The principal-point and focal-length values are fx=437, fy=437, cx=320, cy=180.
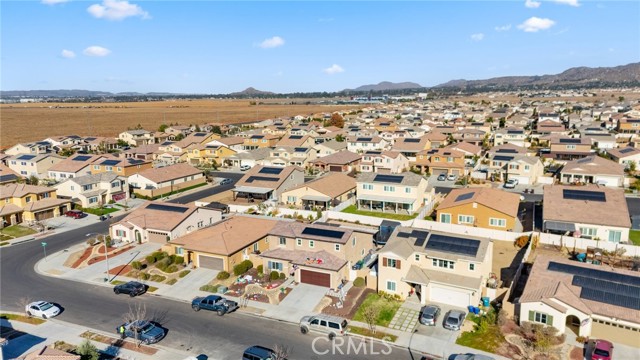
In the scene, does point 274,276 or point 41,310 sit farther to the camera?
point 274,276

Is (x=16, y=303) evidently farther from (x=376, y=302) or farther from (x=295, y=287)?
(x=376, y=302)

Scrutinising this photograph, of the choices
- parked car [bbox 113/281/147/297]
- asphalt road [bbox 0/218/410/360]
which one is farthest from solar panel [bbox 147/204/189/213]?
parked car [bbox 113/281/147/297]

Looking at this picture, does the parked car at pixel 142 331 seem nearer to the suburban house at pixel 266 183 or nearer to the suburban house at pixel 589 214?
the suburban house at pixel 266 183

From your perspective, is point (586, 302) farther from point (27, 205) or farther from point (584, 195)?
point (27, 205)

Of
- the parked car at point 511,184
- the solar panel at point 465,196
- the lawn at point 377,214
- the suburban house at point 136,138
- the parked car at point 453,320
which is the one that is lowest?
the parked car at point 453,320

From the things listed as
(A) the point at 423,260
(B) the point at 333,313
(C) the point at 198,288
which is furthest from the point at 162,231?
(A) the point at 423,260

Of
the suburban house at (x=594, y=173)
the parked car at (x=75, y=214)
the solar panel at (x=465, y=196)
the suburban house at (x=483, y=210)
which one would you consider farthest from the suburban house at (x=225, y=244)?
the suburban house at (x=594, y=173)

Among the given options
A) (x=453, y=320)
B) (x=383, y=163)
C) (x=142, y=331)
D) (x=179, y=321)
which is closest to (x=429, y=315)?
(x=453, y=320)

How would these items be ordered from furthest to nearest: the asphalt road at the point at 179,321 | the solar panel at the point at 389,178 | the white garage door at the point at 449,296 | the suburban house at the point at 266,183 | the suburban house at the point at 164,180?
the suburban house at the point at 164,180 < the suburban house at the point at 266,183 < the solar panel at the point at 389,178 < the white garage door at the point at 449,296 < the asphalt road at the point at 179,321
